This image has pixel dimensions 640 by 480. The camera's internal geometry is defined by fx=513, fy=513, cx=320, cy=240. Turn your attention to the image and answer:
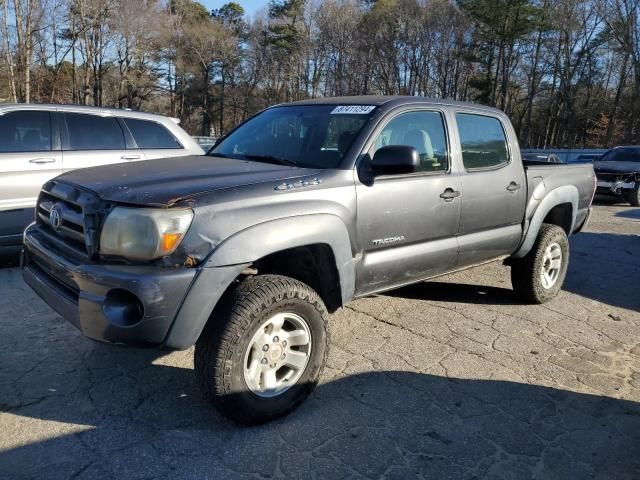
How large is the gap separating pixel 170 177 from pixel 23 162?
3615 mm

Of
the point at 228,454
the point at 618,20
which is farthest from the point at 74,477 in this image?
the point at 618,20

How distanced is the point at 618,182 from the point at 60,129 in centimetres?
1387

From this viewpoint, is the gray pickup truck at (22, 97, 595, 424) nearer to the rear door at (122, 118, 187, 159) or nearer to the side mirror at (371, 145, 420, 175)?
the side mirror at (371, 145, 420, 175)

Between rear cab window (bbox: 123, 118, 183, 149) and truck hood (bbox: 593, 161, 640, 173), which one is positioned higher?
rear cab window (bbox: 123, 118, 183, 149)

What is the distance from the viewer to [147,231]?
243 centimetres

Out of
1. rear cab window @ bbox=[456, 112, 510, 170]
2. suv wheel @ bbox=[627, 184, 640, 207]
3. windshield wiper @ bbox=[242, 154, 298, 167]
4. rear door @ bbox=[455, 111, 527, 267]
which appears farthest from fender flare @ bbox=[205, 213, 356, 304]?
suv wheel @ bbox=[627, 184, 640, 207]

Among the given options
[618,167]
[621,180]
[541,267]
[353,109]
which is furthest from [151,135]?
[618,167]

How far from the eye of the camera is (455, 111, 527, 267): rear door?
4.02 m

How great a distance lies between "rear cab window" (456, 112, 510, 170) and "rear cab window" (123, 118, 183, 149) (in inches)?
160

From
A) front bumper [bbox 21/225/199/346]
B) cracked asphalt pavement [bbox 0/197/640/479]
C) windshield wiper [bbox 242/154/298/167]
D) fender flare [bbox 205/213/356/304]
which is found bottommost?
cracked asphalt pavement [bbox 0/197/640/479]

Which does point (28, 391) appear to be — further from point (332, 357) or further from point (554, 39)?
point (554, 39)

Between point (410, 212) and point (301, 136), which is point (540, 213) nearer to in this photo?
point (410, 212)

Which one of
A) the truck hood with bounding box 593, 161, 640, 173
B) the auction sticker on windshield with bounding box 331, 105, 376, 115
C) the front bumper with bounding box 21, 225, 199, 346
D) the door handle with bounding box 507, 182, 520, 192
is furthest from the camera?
the truck hood with bounding box 593, 161, 640, 173

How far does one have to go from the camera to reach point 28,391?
10.00ft
